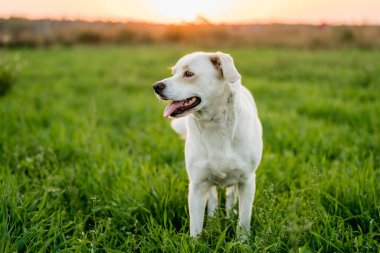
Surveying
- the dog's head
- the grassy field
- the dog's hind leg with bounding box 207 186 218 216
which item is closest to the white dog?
the dog's head

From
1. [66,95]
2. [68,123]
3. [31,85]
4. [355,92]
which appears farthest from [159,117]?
[31,85]

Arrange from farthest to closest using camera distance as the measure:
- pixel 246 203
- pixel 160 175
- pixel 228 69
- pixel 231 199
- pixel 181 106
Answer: pixel 160 175 < pixel 231 199 < pixel 246 203 < pixel 181 106 < pixel 228 69

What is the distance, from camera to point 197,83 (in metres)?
2.92

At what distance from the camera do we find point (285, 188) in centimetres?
Answer: 379

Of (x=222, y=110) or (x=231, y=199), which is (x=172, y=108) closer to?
(x=222, y=110)

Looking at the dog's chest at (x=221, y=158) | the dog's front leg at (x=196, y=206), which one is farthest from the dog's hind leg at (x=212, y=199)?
the dog's chest at (x=221, y=158)

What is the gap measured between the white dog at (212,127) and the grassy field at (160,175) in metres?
0.20

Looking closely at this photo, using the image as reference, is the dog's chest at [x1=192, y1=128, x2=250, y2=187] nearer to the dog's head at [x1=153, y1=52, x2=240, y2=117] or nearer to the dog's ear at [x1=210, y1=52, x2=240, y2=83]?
the dog's head at [x1=153, y1=52, x2=240, y2=117]

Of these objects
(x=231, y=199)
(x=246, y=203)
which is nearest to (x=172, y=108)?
(x=246, y=203)

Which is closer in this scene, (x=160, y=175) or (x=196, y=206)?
(x=196, y=206)

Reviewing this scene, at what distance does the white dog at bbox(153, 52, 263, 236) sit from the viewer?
2.88 meters

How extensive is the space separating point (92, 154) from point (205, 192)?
194cm

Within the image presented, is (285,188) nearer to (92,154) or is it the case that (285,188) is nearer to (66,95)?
(92,154)

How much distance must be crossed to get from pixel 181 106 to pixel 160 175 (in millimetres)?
1240
